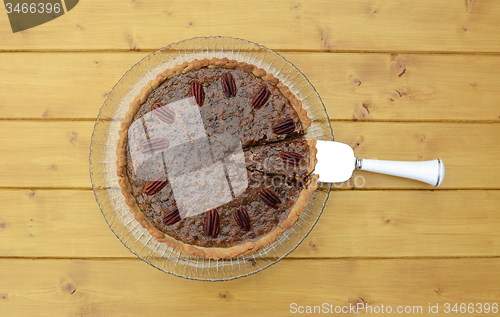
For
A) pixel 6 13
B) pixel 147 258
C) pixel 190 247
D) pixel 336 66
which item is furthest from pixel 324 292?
pixel 6 13

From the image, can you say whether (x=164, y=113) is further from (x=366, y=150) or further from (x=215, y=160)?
(x=366, y=150)

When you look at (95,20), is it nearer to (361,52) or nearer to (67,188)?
(67,188)

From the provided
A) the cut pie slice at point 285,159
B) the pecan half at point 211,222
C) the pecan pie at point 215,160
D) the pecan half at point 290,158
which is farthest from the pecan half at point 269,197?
the pecan half at point 211,222

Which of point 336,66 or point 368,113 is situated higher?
point 336,66

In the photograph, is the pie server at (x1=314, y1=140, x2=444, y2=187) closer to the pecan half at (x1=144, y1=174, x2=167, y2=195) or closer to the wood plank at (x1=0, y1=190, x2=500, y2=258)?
the wood plank at (x1=0, y1=190, x2=500, y2=258)

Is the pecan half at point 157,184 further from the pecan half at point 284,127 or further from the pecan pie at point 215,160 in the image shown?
the pecan half at point 284,127
